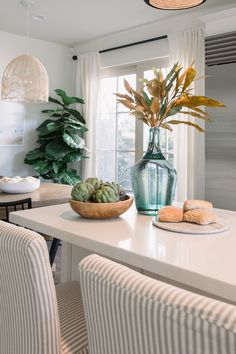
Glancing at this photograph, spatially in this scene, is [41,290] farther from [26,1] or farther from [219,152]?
[26,1]

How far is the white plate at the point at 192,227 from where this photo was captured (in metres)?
1.14

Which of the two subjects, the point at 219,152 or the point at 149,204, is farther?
the point at 219,152

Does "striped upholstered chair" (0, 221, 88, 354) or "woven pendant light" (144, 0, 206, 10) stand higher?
"woven pendant light" (144, 0, 206, 10)

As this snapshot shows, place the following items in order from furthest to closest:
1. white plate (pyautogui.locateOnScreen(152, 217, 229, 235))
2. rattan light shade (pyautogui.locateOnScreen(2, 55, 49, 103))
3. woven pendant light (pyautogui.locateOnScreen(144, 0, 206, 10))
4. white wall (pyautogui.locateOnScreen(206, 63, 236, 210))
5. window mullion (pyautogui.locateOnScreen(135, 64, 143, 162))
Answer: window mullion (pyautogui.locateOnScreen(135, 64, 143, 162))
rattan light shade (pyautogui.locateOnScreen(2, 55, 49, 103))
white wall (pyautogui.locateOnScreen(206, 63, 236, 210))
woven pendant light (pyautogui.locateOnScreen(144, 0, 206, 10))
white plate (pyautogui.locateOnScreen(152, 217, 229, 235))

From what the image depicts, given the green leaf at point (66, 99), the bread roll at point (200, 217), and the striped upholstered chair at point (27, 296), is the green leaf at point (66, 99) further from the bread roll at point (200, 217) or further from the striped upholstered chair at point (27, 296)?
the striped upholstered chair at point (27, 296)

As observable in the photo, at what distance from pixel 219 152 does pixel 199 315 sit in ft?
8.03

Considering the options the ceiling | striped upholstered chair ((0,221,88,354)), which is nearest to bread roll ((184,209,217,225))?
striped upholstered chair ((0,221,88,354))

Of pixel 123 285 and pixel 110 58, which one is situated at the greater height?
pixel 110 58

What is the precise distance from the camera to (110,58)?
446 cm

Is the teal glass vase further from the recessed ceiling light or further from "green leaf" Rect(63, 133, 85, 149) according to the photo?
the recessed ceiling light

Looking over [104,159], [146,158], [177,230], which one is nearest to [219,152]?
[146,158]

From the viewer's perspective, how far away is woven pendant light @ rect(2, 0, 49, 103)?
3.05 meters

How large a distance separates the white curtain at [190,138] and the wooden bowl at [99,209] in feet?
7.42

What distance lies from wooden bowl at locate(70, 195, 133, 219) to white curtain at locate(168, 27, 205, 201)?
7.42 ft
